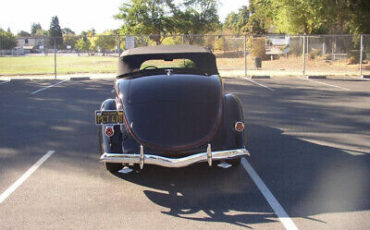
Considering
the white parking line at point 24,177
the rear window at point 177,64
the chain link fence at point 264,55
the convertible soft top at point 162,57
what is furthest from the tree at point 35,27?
the white parking line at point 24,177

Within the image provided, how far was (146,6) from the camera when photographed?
47.0 m

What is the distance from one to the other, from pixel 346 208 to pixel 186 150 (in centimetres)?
192

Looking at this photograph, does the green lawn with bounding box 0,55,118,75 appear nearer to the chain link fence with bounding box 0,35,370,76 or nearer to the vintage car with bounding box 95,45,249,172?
the chain link fence with bounding box 0,35,370,76

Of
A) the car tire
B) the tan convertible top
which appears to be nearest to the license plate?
the car tire

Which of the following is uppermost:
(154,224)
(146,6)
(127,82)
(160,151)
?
(146,6)

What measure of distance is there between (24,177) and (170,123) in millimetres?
2180

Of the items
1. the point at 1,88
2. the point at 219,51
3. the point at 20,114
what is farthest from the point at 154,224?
the point at 219,51

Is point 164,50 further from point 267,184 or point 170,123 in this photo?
point 267,184

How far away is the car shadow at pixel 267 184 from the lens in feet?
15.4

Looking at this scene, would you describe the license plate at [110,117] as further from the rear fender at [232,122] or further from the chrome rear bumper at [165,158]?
the rear fender at [232,122]

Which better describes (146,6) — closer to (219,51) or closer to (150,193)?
(219,51)

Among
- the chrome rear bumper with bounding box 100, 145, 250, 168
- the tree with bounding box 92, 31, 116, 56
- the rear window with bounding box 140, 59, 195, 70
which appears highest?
the tree with bounding box 92, 31, 116, 56

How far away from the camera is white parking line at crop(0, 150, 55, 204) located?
524 centimetres

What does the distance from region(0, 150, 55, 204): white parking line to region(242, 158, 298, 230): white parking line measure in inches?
121
